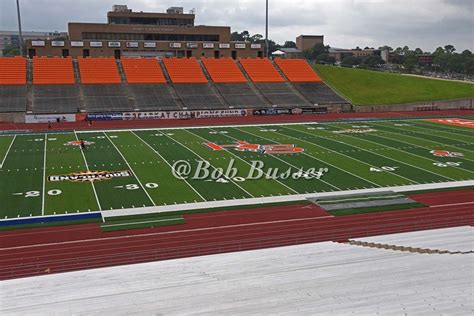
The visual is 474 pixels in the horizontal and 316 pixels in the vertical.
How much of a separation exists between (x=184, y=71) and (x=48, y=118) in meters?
23.1

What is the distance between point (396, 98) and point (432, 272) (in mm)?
62498

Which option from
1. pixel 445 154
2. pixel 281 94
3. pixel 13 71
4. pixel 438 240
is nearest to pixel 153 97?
pixel 281 94

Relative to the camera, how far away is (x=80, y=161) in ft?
108

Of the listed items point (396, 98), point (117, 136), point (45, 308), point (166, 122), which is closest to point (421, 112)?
point (396, 98)

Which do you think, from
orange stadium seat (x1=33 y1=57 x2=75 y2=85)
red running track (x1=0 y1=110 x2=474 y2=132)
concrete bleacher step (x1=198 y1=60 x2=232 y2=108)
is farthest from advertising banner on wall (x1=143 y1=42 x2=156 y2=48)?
red running track (x1=0 y1=110 x2=474 y2=132)

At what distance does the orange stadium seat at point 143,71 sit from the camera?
67000mm

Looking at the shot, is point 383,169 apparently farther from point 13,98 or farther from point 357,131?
point 13,98

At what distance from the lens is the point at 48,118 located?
5381cm

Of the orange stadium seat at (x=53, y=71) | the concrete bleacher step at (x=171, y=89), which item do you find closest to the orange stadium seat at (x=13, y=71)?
the orange stadium seat at (x=53, y=71)

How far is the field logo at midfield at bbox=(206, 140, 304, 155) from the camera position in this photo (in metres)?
36.6

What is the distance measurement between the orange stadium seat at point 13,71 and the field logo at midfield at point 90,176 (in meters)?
37.5

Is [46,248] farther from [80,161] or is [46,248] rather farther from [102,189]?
[80,161]

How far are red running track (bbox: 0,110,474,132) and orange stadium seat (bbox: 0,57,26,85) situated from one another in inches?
439

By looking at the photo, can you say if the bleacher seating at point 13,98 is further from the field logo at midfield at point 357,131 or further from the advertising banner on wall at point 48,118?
the field logo at midfield at point 357,131
